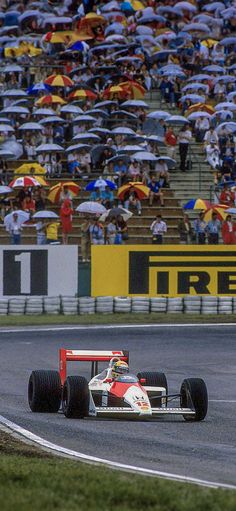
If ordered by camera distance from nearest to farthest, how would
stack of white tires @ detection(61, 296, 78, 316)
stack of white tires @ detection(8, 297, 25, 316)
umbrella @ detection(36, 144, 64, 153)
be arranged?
stack of white tires @ detection(8, 297, 25, 316) < stack of white tires @ detection(61, 296, 78, 316) < umbrella @ detection(36, 144, 64, 153)

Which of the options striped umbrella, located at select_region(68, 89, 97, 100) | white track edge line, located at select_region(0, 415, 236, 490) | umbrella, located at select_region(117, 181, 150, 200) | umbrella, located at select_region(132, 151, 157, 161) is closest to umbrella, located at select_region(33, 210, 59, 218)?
umbrella, located at select_region(117, 181, 150, 200)

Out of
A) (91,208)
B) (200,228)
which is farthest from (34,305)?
(200,228)

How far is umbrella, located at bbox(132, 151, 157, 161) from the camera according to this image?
33825 millimetres

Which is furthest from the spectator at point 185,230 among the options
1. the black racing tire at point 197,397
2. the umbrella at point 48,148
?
the black racing tire at point 197,397

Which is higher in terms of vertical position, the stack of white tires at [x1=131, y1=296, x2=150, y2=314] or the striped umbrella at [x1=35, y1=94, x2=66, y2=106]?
the striped umbrella at [x1=35, y1=94, x2=66, y2=106]

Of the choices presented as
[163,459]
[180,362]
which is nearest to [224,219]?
[180,362]

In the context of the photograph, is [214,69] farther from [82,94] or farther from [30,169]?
[30,169]

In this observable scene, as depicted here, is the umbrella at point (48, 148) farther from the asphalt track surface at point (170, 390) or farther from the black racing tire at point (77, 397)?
the black racing tire at point (77, 397)

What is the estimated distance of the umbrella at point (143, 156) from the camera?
3383cm

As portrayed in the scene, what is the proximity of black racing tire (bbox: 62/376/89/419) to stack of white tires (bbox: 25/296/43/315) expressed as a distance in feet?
47.0

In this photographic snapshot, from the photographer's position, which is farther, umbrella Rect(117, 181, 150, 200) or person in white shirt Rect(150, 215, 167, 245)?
umbrella Rect(117, 181, 150, 200)

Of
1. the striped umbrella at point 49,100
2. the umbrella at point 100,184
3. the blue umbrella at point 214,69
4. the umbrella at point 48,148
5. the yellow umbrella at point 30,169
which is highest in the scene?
the blue umbrella at point 214,69

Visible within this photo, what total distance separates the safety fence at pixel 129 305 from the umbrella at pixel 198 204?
3229mm

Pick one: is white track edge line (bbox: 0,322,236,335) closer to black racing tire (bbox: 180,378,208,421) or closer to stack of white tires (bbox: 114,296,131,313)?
stack of white tires (bbox: 114,296,131,313)
